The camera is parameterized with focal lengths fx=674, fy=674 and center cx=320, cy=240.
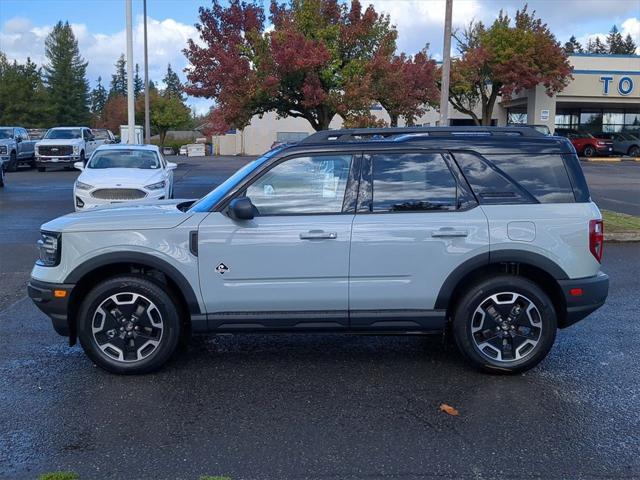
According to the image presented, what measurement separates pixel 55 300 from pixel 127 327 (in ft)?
1.90

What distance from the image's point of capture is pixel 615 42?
11419cm

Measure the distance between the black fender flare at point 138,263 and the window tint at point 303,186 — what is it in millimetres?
806

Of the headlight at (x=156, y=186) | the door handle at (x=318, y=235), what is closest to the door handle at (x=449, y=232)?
the door handle at (x=318, y=235)

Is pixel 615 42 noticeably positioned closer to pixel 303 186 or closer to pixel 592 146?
pixel 592 146

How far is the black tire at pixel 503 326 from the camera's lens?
17.1ft

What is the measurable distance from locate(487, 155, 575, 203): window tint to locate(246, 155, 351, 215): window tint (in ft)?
4.06

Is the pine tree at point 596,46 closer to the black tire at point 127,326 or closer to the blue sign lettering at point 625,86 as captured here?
the blue sign lettering at point 625,86

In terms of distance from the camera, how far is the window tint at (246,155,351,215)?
5246 millimetres

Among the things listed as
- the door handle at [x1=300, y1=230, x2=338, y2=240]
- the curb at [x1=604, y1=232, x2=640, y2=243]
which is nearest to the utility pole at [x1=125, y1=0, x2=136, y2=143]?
the curb at [x1=604, y1=232, x2=640, y2=243]

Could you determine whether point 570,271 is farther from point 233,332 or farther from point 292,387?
point 233,332

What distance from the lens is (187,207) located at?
18.9ft

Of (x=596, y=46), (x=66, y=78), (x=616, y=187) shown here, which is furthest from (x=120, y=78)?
(x=616, y=187)

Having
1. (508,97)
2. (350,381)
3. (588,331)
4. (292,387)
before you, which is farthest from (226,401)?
(508,97)

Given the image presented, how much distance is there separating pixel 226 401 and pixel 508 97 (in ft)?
124
